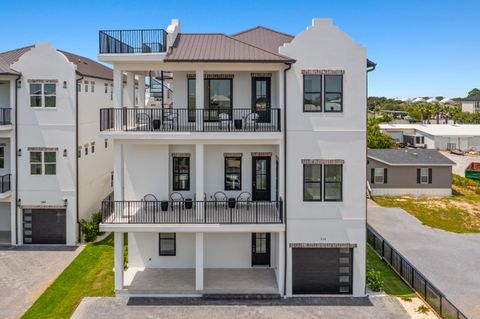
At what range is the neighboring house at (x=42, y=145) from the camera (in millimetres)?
22359

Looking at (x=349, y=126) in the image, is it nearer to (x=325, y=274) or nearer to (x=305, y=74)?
(x=305, y=74)

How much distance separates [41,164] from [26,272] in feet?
20.4

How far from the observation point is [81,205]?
23.7 metres

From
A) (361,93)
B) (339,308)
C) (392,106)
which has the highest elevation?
(392,106)

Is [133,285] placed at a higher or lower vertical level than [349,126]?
lower

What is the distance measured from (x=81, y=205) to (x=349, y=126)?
50.2 feet

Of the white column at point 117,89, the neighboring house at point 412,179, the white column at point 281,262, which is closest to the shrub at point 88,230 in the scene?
the white column at point 117,89

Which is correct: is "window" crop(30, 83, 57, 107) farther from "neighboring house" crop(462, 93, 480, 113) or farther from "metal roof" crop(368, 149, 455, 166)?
"neighboring house" crop(462, 93, 480, 113)

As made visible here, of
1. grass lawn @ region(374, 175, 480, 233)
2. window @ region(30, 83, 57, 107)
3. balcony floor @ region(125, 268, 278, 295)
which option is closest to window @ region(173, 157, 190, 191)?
balcony floor @ region(125, 268, 278, 295)

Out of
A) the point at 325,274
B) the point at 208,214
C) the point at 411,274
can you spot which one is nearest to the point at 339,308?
the point at 325,274

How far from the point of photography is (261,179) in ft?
60.7

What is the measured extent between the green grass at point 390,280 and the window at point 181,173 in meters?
9.10

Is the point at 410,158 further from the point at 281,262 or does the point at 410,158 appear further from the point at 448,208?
the point at 281,262

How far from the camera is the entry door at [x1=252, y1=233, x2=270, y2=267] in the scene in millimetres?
18547
